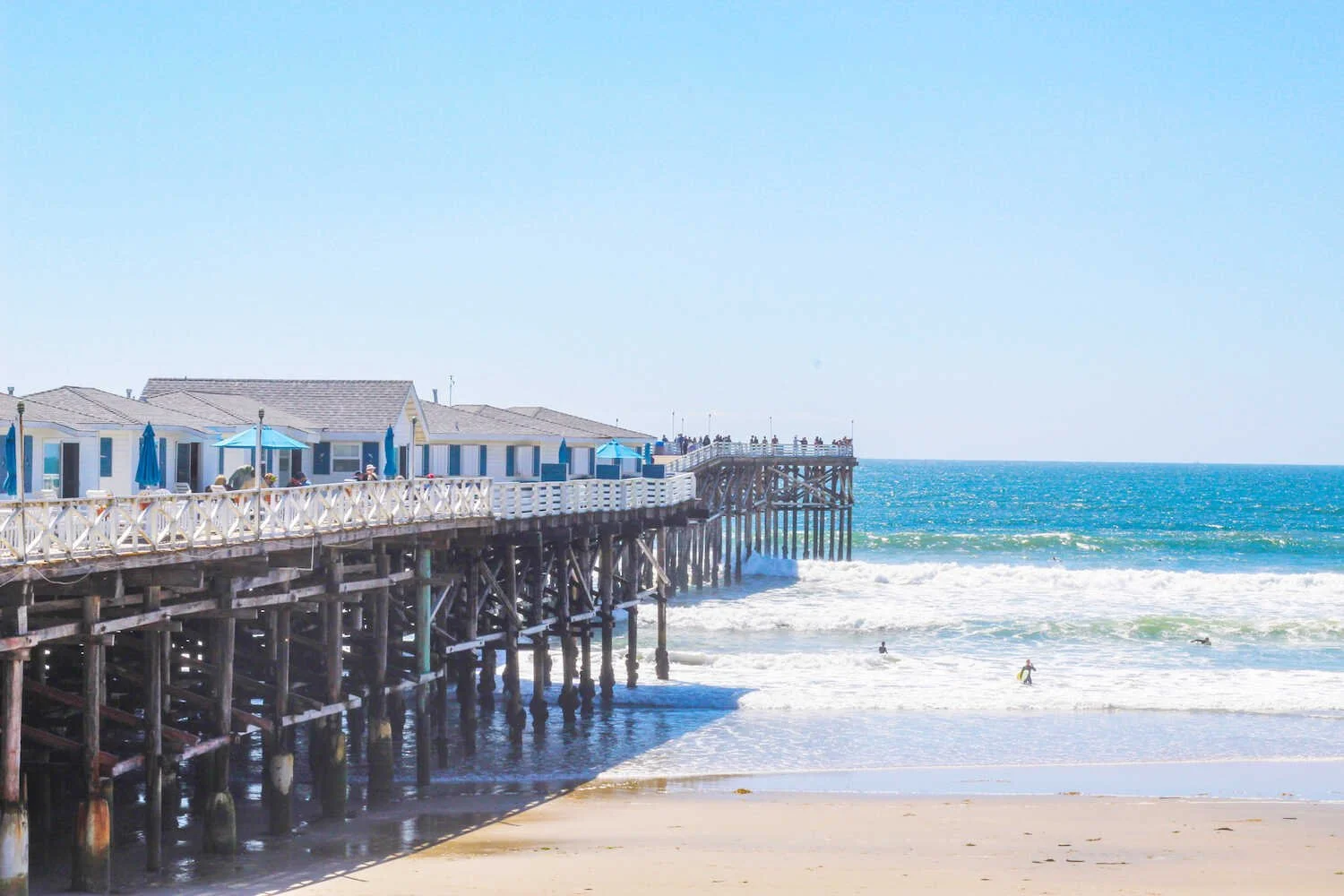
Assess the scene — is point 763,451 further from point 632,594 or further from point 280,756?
point 280,756

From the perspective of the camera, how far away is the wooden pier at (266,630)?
1666 centimetres

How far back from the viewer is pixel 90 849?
16859 mm

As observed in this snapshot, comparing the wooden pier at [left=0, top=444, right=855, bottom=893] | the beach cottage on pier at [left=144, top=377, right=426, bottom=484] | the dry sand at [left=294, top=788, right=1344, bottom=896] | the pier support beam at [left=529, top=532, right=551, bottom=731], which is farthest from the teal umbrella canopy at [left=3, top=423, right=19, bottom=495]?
the pier support beam at [left=529, top=532, right=551, bottom=731]

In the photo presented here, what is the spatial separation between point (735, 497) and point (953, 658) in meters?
22.1

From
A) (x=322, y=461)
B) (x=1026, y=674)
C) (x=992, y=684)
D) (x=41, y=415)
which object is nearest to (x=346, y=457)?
(x=322, y=461)

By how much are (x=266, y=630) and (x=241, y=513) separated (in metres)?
4.56

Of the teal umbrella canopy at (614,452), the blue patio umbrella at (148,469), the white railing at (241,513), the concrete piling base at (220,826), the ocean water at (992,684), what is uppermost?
the teal umbrella canopy at (614,452)

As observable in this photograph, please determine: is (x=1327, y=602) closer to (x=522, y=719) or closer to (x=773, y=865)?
(x=522, y=719)

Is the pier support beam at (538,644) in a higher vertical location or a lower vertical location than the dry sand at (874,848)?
higher

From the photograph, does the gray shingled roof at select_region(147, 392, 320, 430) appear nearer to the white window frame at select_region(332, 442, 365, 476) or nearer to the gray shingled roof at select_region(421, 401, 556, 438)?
the white window frame at select_region(332, 442, 365, 476)

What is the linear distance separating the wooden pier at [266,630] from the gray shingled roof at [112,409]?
3739 millimetres

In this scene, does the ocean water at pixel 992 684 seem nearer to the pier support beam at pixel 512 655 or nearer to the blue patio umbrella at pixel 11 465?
the pier support beam at pixel 512 655

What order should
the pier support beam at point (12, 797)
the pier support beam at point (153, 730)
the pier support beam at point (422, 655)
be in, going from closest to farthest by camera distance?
the pier support beam at point (12, 797)
the pier support beam at point (153, 730)
the pier support beam at point (422, 655)

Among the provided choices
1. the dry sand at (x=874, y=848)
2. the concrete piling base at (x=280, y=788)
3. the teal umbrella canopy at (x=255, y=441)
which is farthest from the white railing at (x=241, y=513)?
the dry sand at (x=874, y=848)
